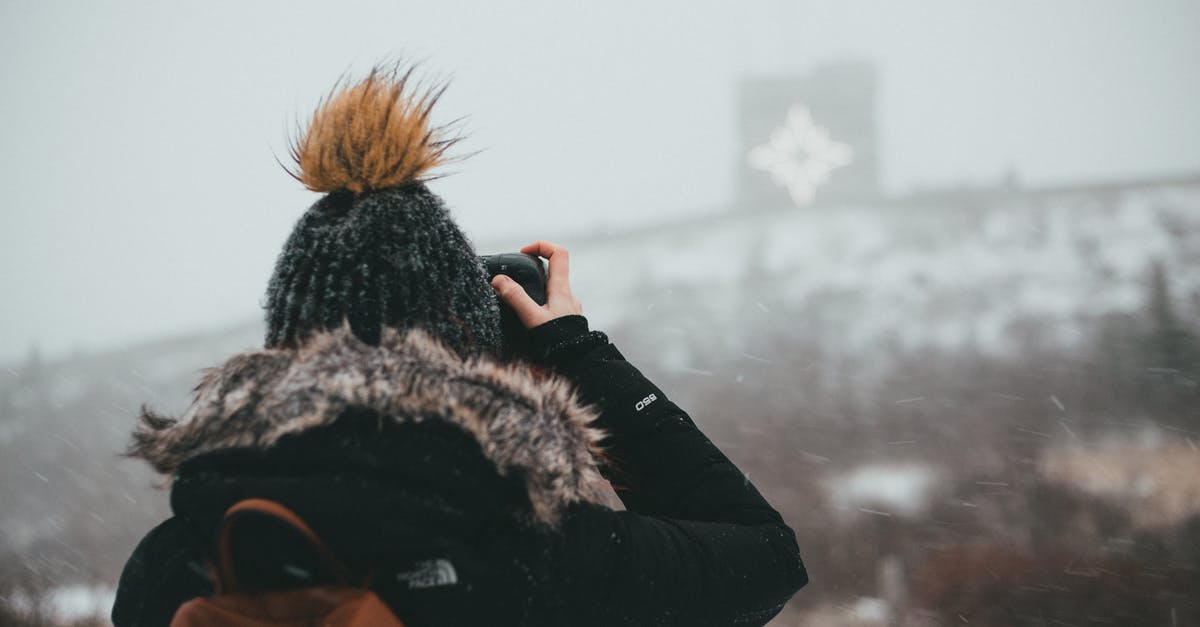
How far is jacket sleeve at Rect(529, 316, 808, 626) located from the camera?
0.83m

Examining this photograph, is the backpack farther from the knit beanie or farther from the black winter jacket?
the knit beanie

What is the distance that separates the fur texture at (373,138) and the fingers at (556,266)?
0.75 feet

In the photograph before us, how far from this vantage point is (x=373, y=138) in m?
0.95

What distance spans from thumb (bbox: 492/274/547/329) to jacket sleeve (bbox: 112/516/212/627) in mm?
497

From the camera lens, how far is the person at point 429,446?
29.6 inches

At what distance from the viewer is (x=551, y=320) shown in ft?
3.40

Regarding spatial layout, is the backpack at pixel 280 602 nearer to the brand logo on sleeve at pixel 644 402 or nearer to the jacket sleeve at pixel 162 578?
the jacket sleeve at pixel 162 578

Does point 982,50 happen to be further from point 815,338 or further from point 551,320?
point 551,320

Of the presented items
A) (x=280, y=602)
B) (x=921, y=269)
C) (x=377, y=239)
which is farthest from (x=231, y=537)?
(x=921, y=269)

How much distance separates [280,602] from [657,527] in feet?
1.40

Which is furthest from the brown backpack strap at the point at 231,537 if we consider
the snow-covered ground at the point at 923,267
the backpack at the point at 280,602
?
the snow-covered ground at the point at 923,267

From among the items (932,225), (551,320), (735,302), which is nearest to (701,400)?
(735,302)

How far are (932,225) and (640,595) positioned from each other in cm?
2055

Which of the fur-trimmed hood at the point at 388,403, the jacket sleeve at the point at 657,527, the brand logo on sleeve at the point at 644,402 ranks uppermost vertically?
the fur-trimmed hood at the point at 388,403
